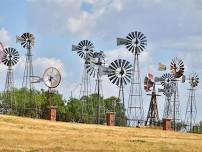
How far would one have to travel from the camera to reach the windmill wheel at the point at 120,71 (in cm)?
7538

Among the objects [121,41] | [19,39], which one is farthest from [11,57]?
[121,41]

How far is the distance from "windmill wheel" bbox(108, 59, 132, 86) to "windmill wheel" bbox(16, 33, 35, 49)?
1196 centimetres

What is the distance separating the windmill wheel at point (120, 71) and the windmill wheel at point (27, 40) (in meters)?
12.0

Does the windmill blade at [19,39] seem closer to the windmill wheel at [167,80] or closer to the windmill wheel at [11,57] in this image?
the windmill wheel at [11,57]

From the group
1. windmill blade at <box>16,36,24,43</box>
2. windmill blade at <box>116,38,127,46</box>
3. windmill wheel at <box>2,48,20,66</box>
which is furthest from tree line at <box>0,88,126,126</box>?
windmill blade at <box>116,38,127,46</box>

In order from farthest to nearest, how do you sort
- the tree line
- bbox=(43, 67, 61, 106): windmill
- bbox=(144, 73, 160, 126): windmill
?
the tree line < bbox=(144, 73, 160, 126): windmill < bbox=(43, 67, 61, 106): windmill

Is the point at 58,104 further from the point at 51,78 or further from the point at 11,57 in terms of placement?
the point at 51,78

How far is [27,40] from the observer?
258ft

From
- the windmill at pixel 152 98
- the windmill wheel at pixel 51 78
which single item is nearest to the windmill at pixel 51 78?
the windmill wheel at pixel 51 78

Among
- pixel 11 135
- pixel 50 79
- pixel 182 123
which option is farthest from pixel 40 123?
pixel 182 123

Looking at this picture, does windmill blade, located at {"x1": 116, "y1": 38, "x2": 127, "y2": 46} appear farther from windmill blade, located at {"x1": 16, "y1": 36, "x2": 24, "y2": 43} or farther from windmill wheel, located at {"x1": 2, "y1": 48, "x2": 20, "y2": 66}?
windmill wheel, located at {"x1": 2, "y1": 48, "x2": 20, "y2": 66}

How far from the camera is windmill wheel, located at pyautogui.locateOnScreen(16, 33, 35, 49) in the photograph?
7825 cm

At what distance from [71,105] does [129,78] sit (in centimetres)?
3989

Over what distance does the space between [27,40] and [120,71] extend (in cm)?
1418
